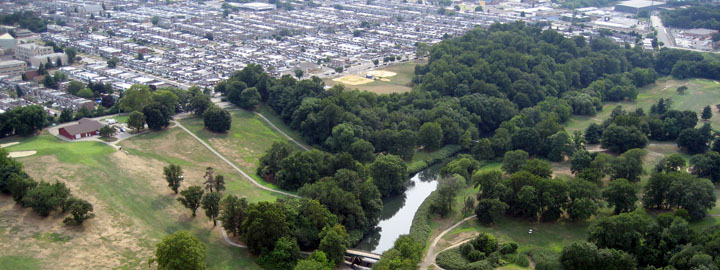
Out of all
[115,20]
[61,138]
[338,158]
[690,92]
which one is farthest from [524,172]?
[115,20]

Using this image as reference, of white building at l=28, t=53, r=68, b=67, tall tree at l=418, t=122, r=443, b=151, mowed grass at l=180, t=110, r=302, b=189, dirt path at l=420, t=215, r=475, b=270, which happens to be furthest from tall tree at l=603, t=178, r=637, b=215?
white building at l=28, t=53, r=68, b=67

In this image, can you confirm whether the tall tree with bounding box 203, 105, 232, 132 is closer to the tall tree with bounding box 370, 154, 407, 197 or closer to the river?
the tall tree with bounding box 370, 154, 407, 197

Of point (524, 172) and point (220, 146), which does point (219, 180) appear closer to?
point (220, 146)

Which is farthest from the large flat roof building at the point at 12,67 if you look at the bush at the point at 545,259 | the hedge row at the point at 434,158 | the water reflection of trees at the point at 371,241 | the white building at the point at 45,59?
the bush at the point at 545,259

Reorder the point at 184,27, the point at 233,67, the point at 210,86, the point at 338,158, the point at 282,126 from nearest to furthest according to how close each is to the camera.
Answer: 1. the point at 338,158
2. the point at 282,126
3. the point at 210,86
4. the point at 233,67
5. the point at 184,27

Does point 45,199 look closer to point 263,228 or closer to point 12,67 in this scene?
point 263,228
